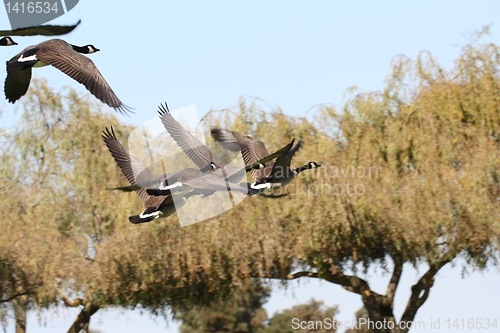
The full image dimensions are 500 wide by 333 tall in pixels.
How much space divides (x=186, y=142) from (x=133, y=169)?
102 centimetres

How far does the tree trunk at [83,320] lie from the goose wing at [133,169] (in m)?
5.18

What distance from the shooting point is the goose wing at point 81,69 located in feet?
27.4

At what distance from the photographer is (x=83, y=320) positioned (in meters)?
15.7

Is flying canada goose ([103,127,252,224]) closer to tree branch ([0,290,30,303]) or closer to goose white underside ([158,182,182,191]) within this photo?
goose white underside ([158,182,182,191])

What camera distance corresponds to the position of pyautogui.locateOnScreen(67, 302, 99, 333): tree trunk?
15.4 metres

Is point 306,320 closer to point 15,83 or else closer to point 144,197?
point 144,197

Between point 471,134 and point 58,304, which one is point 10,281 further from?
point 471,134

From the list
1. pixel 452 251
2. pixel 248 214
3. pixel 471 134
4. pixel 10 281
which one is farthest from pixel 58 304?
pixel 471 134

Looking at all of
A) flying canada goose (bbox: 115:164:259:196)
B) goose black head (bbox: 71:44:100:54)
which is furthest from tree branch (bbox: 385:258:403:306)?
goose black head (bbox: 71:44:100:54)

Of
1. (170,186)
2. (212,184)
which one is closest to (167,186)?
(170,186)

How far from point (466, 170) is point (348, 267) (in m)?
2.66

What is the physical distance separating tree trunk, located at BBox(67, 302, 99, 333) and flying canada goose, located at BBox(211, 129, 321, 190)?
455 cm
